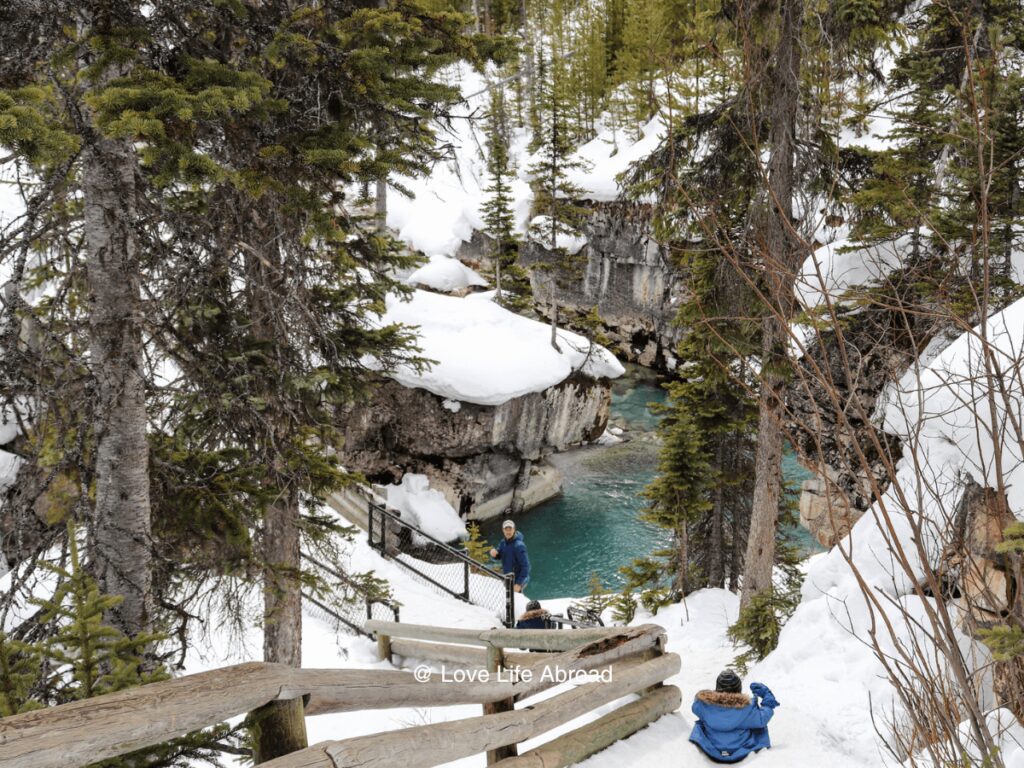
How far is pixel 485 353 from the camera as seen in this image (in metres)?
21.4

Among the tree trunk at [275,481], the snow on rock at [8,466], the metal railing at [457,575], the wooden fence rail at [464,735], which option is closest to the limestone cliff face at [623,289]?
the metal railing at [457,575]

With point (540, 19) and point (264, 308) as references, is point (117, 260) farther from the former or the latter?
point (540, 19)

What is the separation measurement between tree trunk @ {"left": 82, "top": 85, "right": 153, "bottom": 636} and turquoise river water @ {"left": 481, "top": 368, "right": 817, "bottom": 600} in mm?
14810

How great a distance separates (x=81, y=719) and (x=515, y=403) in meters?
19.6

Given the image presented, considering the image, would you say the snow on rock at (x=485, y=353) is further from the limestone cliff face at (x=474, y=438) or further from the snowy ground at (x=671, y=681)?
the snowy ground at (x=671, y=681)

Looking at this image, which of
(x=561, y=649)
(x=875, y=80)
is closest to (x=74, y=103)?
(x=561, y=649)

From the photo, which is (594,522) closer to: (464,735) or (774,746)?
(774,746)

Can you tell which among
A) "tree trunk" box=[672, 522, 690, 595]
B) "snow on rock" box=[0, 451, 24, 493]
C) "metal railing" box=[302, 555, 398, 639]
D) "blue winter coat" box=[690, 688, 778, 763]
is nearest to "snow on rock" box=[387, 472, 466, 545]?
"metal railing" box=[302, 555, 398, 639]

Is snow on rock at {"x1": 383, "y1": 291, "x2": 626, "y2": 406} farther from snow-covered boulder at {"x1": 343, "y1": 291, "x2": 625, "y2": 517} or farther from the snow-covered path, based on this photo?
the snow-covered path

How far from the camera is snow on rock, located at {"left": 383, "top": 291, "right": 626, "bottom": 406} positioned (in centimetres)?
2038

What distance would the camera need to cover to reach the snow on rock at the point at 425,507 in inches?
816

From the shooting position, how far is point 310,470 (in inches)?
272

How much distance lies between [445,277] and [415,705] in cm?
3235

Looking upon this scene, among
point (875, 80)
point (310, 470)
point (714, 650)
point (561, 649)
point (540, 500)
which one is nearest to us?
point (561, 649)
